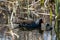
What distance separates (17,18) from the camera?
2094mm

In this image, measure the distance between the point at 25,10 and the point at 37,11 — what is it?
0.41ft

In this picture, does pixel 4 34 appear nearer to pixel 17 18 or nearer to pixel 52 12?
pixel 17 18

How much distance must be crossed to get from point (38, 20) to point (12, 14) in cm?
28

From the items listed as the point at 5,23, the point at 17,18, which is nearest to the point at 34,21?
the point at 17,18

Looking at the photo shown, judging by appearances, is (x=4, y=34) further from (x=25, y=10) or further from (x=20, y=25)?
(x=25, y=10)

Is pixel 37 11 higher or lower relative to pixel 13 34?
higher

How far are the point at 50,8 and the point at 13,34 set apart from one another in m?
0.47

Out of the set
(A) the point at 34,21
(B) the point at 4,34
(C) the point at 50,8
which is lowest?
(B) the point at 4,34

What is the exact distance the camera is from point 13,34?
83.0 inches

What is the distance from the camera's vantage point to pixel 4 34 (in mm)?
2143

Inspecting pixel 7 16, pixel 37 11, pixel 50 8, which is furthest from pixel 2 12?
pixel 50 8

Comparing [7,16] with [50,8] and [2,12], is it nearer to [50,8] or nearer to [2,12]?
[2,12]

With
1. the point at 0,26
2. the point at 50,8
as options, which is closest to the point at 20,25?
the point at 0,26

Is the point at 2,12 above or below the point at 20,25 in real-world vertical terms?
above
